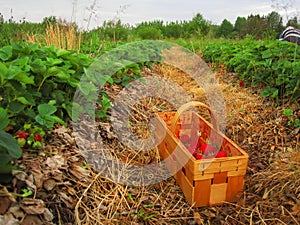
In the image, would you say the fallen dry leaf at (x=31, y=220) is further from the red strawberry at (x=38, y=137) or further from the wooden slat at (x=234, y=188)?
the wooden slat at (x=234, y=188)

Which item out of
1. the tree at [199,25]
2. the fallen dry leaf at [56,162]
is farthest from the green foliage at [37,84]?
the tree at [199,25]

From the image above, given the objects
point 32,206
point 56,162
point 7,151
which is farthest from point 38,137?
point 32,206

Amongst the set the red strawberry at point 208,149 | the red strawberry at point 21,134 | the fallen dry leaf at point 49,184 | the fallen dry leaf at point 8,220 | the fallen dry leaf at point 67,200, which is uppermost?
the red strawberry at point 21,134

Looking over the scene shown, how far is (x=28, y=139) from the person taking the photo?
5.10 ft

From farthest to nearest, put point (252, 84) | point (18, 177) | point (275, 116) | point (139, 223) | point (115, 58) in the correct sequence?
1. point (252, 84)
2. point (115, 58)
3. point (275, 116)
4. point (139, 223)
5. point (18, 177)

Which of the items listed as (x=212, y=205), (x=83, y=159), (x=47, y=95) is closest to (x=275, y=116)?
(x=212, y=205)

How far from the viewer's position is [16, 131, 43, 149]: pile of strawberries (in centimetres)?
151

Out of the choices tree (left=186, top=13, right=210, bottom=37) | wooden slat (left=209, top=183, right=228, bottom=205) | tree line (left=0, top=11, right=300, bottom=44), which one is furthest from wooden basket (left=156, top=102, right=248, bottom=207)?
tree (left=186, top=13, right=210, bottom=37)

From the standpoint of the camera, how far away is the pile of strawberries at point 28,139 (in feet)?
4.96

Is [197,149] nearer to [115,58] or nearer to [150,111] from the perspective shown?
[150,111]

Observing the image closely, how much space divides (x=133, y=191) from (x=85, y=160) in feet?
1.13

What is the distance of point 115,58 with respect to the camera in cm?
300

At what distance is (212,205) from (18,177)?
42.9 inches

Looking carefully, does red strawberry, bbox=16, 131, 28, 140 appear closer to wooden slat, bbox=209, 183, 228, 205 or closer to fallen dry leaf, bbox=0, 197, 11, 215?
fallen dry leaf, bbox=0, 197, 11, 215
